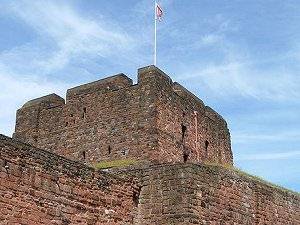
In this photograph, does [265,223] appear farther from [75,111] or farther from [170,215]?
[75,111]

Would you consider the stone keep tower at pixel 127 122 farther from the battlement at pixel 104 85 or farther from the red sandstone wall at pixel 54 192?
the red sandstone wall at pixel 54 192

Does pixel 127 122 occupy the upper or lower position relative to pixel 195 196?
upper

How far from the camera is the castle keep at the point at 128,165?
13.0 m

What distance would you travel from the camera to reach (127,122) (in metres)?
21.4

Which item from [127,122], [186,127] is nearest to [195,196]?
[127,122]

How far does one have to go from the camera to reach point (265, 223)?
17312 mm

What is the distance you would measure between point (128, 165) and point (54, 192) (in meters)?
4.60

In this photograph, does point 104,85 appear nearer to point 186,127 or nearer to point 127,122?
point 127,122

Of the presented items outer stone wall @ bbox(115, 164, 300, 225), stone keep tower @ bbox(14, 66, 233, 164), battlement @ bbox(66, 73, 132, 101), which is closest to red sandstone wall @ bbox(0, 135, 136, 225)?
outer stone wall @ bbox(115, 164, 300, 225)

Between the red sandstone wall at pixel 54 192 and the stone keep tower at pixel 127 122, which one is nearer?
the red sandstone wall at pixel 54 192

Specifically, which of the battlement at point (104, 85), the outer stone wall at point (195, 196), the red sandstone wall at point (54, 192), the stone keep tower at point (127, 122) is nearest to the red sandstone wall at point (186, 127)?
the stone keep tower at point (127, 122)

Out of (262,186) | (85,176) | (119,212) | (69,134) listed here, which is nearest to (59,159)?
(85,176)

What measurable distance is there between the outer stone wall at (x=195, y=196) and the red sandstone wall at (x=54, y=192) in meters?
0.53

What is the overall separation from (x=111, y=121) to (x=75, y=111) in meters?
2.04
